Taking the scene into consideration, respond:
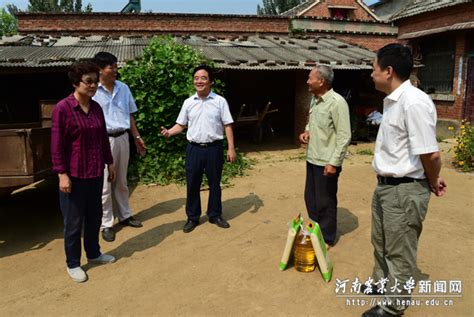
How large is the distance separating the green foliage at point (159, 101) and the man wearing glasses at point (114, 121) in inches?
85.7

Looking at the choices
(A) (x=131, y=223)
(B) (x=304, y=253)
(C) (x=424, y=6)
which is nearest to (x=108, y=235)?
(A) (x=131, y=223)

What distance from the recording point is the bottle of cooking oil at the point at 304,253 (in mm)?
3268

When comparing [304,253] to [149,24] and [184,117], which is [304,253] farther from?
[149,24]

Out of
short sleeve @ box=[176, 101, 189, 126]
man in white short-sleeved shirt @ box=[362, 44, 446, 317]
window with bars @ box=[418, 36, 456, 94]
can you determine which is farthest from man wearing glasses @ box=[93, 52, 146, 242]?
window with bars @ box=[418, 36, 456, 94]

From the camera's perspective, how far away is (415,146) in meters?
2.28

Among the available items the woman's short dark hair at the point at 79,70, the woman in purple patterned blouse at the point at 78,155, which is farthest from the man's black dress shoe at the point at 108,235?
the woman's short dark hair at the point at 79,70

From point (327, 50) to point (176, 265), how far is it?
914 centimetres

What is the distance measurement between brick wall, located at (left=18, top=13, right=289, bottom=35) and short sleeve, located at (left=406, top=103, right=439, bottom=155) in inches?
540

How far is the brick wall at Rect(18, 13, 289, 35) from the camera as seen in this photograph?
13.7 m

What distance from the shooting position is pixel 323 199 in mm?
3602

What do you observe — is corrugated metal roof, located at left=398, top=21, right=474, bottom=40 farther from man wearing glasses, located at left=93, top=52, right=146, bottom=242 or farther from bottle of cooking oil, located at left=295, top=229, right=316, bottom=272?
man wearing glasses, located at left=93, top=52, right=146, bottom=242

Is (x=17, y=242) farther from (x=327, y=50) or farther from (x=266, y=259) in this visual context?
(x=327, y=50)

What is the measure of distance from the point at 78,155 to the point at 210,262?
1.59 m

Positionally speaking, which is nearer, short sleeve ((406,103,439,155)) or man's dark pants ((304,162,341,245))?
short sleeve ((406,103,439,155))
